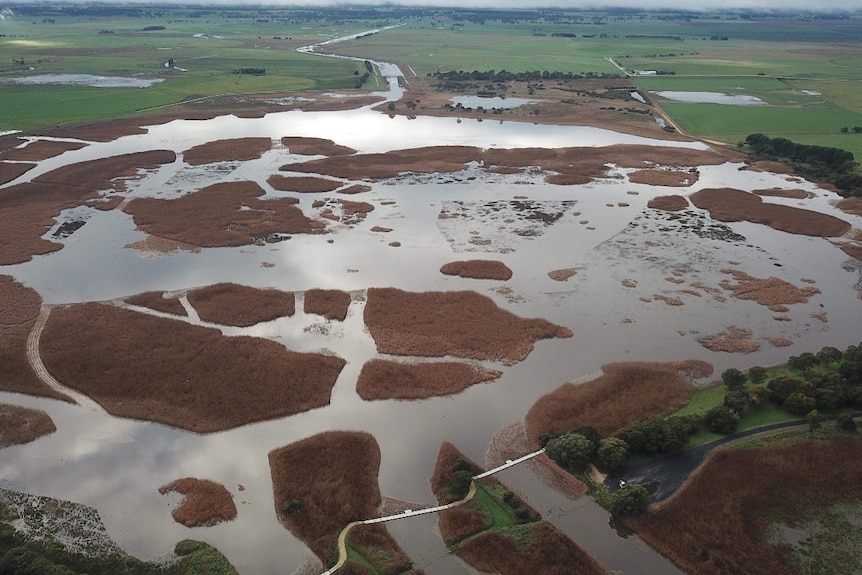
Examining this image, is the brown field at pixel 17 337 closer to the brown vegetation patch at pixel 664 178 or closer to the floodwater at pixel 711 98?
the brown vegetation patch at pixel 664 178

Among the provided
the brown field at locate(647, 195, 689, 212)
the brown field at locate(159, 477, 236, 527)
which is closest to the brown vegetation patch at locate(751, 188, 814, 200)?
the brown field at locate(647, 195, 689, 212)

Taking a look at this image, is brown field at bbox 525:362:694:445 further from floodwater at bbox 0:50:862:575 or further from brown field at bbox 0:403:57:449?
brown field at bbox 0:403:57:449

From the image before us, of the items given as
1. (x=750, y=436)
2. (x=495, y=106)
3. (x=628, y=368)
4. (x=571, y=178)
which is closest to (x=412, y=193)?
(x=571, y=178)

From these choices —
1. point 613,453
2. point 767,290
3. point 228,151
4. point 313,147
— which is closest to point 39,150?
point 228,151

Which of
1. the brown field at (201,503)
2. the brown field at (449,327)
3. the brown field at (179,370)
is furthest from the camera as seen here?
the brown field at (449,327)

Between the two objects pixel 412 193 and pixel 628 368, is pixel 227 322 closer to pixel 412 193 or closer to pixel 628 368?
pixel 628 368

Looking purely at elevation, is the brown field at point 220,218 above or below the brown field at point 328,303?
above

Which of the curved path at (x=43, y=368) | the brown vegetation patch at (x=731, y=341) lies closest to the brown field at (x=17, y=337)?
the curved path at (x=43, y=368)
